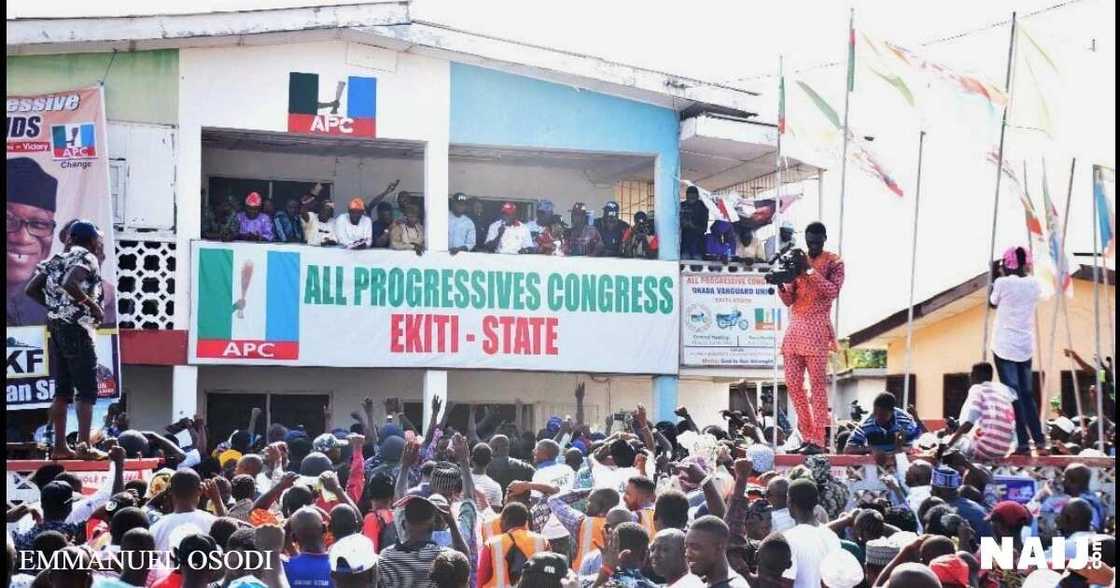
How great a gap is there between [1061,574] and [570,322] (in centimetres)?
1294

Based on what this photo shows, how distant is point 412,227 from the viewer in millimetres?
19281

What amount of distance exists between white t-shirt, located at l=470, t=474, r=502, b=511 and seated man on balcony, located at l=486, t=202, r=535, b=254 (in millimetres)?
10049

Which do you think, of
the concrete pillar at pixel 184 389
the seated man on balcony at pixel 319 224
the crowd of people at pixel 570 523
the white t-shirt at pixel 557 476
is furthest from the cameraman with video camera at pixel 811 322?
the concrete pillar at pixel 184 389

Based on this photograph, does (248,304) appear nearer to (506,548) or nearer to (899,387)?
(506,548)

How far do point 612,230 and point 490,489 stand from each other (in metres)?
10.9

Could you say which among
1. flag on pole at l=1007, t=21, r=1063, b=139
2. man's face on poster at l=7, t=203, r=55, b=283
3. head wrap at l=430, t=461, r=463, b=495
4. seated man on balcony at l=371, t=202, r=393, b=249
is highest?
flag on pole at l=1007, t=21, r=1063, b=139

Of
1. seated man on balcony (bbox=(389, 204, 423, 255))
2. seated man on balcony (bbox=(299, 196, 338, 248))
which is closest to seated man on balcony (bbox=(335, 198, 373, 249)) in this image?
seated man on balcony (bbox=(299, 196, 338, 248))

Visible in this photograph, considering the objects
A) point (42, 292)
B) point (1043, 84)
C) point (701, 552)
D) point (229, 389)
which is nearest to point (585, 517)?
point (701, 552)

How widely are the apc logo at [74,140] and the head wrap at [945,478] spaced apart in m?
A: 11.5

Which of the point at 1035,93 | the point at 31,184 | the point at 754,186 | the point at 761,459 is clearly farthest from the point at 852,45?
the point at 754,186

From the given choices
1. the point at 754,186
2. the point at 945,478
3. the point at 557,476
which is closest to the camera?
the point at 945,478

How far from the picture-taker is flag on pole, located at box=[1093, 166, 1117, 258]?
12.0 meters

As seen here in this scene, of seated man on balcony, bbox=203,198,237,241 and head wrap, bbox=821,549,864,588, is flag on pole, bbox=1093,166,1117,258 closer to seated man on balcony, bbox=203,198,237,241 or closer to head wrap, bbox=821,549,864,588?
head wrap, bbox=821,549,864,588

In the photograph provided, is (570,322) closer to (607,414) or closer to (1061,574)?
(607,414)
